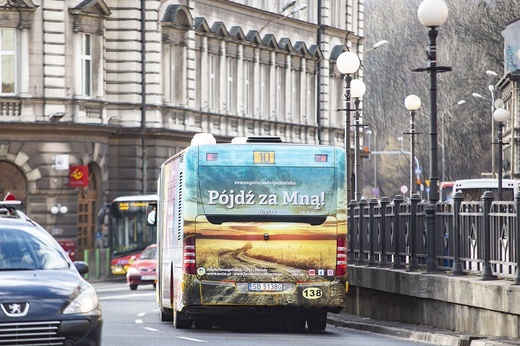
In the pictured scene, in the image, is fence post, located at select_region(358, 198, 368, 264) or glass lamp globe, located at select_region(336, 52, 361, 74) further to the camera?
glass lamp globe, located at select_region(336, 52, 361, 74)

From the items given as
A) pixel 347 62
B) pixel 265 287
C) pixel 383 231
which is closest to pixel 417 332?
pixel 265 287

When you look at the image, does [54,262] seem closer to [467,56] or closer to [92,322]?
[92,322]

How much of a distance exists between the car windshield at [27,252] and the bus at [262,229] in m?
7.10

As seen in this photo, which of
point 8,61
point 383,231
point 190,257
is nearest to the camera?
point 190,257

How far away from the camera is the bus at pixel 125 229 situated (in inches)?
2237

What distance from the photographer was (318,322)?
25.9 meters

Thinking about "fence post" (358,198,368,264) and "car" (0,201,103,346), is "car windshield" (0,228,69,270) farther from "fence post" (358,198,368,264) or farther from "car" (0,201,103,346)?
"fence post" (358,198,368,264)

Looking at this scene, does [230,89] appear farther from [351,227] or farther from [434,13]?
[434,13]

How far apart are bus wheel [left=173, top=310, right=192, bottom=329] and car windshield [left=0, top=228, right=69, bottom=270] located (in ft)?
29.6

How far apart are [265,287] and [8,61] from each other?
3236 cm

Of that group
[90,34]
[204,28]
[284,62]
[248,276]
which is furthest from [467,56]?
[248,276]

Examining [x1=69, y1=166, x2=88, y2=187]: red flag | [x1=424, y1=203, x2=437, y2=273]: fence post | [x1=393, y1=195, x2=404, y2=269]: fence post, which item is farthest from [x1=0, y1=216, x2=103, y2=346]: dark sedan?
[x1=69, y1=166, x2=88, y2=187]: red flag

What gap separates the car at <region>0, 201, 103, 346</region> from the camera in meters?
15.2

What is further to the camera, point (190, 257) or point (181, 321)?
point (181, 321)
